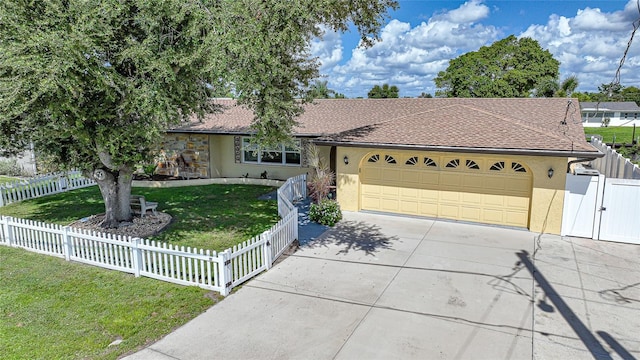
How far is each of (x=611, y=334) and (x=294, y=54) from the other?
835 cm

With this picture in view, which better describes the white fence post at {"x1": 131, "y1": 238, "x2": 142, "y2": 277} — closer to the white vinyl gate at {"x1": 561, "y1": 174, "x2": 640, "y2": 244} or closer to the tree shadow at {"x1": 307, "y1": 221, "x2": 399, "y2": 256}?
the tree shadow at {"x1": 307, "y1": 221, "x2": 399, "y2": 256}

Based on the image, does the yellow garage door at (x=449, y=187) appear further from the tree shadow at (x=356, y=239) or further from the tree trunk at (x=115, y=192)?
the tree trunk at (x=115, y=192)

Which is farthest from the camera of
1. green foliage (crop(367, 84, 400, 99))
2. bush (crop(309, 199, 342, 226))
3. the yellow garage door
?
green foliage (crop(367, 84, 400, 99))

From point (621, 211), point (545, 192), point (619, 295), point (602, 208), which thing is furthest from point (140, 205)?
point (621, 211)

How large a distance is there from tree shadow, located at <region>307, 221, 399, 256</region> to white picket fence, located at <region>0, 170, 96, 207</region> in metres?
9.94

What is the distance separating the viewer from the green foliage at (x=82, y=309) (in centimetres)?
600

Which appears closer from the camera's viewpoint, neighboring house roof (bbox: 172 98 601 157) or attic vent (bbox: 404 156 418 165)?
neighboring house roof (bbox: 172 98 601 157)

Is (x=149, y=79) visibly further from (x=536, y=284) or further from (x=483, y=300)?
(x=536, y=284)

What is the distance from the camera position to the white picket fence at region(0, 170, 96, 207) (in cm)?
1511

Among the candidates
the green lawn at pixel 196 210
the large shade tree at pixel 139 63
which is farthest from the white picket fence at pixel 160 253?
the large shade tree at pixel 139 63

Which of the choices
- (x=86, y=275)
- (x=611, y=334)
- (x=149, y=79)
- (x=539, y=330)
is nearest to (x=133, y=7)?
(x=149, y=79)

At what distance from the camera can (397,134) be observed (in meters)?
13.5

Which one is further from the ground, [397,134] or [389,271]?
[397,134]

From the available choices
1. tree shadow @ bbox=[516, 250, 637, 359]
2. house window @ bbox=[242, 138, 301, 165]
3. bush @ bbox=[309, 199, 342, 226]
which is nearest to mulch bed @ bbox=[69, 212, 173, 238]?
bush @ bbox=[309, 199, 342, 226]
